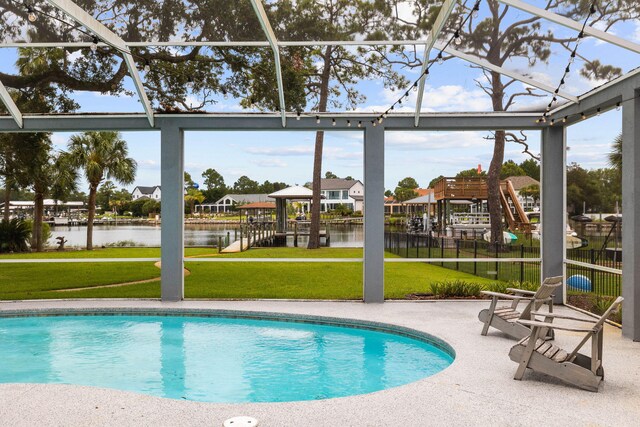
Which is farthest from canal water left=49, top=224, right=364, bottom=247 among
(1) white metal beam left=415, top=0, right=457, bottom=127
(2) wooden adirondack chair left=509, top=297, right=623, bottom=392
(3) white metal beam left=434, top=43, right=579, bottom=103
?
(2) wooden adirondack chair left=509, top=297, right=623, bottom=392

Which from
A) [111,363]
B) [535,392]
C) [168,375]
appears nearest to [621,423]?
[535,392]

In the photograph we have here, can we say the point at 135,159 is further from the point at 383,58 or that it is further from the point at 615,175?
the point at 615,175

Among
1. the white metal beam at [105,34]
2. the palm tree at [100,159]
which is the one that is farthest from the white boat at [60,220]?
the white metal beam at [105,34]

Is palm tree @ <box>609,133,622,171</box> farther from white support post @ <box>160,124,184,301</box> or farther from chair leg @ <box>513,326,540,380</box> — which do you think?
white support post @ <box>160,124,184,301</box>

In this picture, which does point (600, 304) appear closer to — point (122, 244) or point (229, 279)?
point (229, 279)

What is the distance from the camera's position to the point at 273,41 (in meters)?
6.77

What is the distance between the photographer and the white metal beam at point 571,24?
5609mm

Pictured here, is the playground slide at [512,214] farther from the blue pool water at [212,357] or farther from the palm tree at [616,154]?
the blue pool water at [212,357]

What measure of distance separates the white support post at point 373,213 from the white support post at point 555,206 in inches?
106

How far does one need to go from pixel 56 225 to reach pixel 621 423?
17.8 metres

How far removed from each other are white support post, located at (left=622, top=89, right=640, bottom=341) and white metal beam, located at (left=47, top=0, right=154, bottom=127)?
621cm

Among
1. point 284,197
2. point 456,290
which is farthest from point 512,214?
point 284,197

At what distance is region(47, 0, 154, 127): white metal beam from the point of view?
5.72 metres

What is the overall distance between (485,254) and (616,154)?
13.7ft
